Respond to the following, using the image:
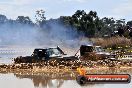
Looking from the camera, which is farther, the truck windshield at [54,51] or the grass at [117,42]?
the grass at [117,42]

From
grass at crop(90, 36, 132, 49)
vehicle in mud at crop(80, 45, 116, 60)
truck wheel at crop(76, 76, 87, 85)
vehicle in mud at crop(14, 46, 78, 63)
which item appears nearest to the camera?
truck wheel at crop(76, 76, 87, 85)

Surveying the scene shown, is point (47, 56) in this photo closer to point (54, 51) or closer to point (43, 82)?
point (54, 51)

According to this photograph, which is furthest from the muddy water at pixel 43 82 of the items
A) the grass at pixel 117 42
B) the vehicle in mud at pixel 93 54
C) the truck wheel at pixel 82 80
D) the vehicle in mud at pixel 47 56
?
the grass at pixel 117 42

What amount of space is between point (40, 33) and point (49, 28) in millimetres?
2475

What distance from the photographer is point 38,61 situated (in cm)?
3525

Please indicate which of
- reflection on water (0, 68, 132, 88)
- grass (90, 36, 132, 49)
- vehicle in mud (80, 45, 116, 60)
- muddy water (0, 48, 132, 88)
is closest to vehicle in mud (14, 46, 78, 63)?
vehicle in mud (80, 45, 116, 60)

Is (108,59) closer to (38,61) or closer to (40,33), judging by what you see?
(38,61)

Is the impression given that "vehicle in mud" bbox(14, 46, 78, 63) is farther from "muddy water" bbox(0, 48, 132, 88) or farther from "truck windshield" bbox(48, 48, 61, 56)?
"muddy water" bbox(0, 48, 132, 88)

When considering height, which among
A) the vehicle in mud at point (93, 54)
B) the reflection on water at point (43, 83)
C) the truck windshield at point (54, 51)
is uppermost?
the truck windshield at point (54, 51)

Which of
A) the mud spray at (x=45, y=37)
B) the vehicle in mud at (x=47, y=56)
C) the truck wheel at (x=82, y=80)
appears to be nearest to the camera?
the truck wheel at (x=82, y=80)

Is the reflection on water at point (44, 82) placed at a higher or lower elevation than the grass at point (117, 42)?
lower

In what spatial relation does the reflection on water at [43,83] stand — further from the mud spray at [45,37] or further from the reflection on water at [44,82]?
the mud spray at [45,37]

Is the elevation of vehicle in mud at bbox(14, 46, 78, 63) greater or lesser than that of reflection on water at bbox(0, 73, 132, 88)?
greater

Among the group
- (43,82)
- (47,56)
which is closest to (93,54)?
(47,56)
